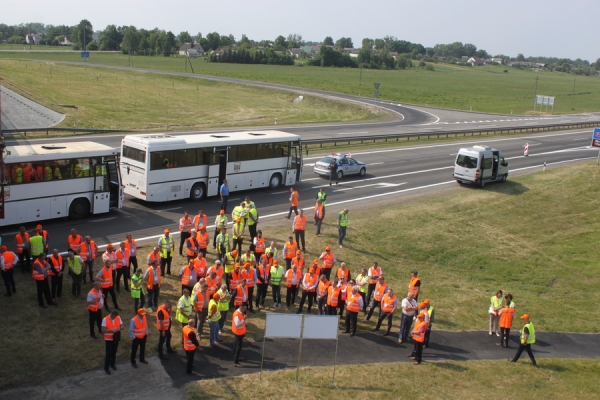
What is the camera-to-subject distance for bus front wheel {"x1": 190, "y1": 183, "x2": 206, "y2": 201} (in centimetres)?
2766

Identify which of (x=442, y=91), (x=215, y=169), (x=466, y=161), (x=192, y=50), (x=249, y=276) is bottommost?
(x=249, y=276)

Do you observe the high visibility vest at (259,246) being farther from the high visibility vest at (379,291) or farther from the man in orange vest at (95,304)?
the man in orange vest at (95,304)

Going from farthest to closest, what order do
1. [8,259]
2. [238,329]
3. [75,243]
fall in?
[75,243], [8,259], [238,329]

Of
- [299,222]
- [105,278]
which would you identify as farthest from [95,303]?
[299,222]

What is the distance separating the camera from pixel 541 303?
69.8ft

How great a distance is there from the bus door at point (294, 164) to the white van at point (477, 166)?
32.7ft

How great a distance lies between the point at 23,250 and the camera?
17.5 metres

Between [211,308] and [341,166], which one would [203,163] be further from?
[211,308]

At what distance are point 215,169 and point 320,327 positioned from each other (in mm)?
16149

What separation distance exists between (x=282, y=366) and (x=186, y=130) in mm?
41087

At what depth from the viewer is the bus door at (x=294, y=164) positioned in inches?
1238

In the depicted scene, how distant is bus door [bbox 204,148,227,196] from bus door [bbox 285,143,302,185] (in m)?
4.32

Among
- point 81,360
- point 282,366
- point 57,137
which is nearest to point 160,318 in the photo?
point 81,360

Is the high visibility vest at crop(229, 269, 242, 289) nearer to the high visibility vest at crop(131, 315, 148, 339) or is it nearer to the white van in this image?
the high visibility vest at crop(131, 315, 148, 339)
